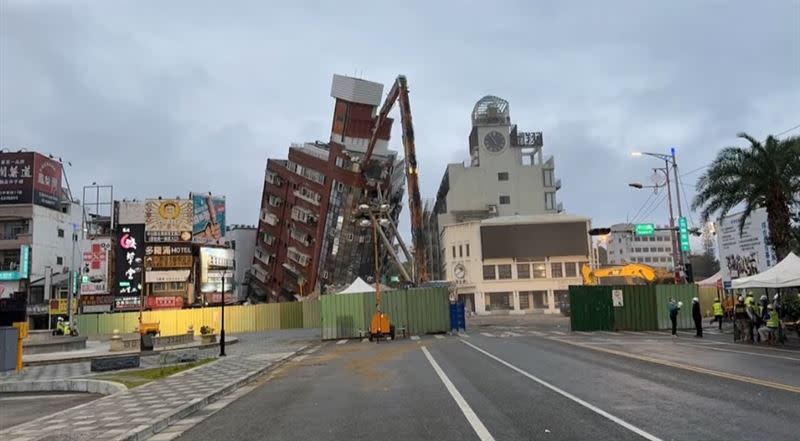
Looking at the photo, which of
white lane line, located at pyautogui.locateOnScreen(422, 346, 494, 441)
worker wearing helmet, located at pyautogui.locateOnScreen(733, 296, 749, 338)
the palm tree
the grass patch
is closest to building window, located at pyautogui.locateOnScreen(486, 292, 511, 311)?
the palm tree

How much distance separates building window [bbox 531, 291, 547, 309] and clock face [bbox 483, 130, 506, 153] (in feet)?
77.4

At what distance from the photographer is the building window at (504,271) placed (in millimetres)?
78500

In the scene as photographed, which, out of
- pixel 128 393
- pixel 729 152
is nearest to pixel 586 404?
pixel 128 393

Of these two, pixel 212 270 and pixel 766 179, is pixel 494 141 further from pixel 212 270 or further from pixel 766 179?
pixel 766 179

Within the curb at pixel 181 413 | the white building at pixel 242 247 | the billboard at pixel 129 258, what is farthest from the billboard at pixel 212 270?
the curb at pixel 181 413

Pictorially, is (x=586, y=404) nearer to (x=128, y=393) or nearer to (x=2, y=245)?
(x=128, y=393)

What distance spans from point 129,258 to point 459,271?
129ft

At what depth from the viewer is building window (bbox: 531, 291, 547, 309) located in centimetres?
7769

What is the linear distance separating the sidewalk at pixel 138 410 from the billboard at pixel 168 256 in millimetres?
57723

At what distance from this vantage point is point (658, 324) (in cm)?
3312

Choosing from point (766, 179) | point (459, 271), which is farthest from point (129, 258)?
point (766, 179)

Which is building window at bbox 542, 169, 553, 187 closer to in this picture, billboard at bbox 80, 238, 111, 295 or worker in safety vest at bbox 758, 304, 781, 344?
billboard at bbox 80, 238, 111, 295

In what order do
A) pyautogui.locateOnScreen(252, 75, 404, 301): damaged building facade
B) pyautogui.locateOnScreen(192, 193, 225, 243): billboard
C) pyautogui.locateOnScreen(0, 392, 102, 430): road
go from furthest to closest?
1. pyautogui.locateOnScreen(192, 193, 225, 243): billboard
2. pyautogui.locateOnScreen(252, 75, 404, 301): damaged building facade
3. pyautogui.locateOnScreen(0, 392, 102, 430): road

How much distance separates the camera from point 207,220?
77.4m
